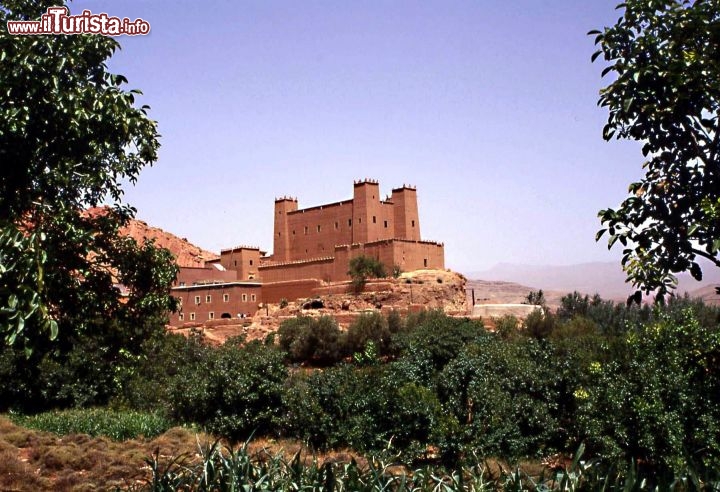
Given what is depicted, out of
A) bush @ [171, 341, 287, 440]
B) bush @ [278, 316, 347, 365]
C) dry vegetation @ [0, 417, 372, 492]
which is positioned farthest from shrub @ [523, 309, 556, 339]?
dry vegetation @ [0, 417, 372, 492]

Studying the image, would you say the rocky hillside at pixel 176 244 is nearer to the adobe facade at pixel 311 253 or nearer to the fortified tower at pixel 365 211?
the adobe facade at pixel 311 253

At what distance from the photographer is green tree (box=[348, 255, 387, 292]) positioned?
41062 mm

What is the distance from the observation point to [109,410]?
1557 cm

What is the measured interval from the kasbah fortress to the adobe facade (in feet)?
0.20

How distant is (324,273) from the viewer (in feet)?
147

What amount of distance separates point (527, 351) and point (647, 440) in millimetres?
4048

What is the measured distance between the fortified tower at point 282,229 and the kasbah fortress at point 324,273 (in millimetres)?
72

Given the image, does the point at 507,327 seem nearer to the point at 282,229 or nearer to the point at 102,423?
the point at 102,423

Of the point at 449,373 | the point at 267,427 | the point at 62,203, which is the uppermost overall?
the point at 62,203

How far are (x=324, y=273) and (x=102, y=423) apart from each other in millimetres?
31257

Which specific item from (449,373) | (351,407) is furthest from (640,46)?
(351,407)

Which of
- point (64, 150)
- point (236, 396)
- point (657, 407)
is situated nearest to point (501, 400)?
point (657, 407)

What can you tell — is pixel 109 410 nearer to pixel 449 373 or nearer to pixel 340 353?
pixel 449 373

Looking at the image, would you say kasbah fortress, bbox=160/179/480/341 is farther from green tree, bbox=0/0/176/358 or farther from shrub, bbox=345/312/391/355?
green tree, bbox=0/0/176/358
